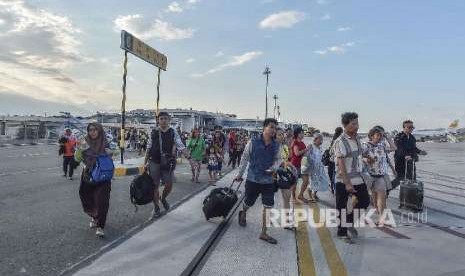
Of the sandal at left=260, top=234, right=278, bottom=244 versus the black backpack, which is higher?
the black backpack

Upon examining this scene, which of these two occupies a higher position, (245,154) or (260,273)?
(245,154)

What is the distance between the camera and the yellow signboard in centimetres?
1504

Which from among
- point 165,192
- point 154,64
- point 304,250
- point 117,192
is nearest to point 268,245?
point 304,250

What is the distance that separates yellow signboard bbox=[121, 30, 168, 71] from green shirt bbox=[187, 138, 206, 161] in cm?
465

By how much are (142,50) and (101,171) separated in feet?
36.7

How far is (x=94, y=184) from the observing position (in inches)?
241

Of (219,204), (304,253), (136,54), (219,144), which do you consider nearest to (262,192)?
(219,204)

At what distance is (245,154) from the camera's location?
612 cm

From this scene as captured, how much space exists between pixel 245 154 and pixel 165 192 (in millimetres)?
2106

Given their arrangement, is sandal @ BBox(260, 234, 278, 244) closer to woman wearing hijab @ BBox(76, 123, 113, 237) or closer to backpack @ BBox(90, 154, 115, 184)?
woman wearing hijab @ BBox(76, 123, 113, 237)

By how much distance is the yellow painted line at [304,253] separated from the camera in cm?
452

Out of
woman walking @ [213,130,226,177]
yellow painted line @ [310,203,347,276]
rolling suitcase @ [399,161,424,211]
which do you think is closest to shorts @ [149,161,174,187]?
yellow painted line @ [310,203,347,276]

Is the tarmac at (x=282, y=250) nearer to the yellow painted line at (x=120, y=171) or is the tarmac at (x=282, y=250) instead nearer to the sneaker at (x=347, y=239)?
the sneaker at (x=347, y=239)

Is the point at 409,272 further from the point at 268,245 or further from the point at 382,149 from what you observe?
the point at 382,149
